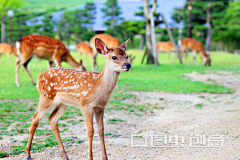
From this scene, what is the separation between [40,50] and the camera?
957cm

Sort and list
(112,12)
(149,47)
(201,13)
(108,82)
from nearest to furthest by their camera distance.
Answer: (108,82)
(149,47)
(201,13)
(112,12)

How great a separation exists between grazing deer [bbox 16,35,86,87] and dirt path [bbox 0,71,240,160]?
11.4 feet

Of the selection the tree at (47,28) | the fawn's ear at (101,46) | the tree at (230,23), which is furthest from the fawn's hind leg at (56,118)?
the tree at (47,28)

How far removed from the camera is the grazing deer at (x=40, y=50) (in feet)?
30.6

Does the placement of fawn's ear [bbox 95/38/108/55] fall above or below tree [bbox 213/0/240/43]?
above

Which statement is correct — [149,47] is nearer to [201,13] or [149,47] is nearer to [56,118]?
[56,118]

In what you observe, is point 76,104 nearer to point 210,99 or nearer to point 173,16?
point 210,99

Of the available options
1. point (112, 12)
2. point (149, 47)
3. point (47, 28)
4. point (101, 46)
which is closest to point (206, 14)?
point (112, 12)

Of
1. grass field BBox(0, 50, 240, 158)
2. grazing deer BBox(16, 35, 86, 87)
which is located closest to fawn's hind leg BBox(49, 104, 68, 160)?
grass field BBox(0, 50, 240, 158)

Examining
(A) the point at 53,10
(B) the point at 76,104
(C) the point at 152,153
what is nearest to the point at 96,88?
(B) the point at 76,104

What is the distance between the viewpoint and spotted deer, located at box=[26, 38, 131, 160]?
3664mm

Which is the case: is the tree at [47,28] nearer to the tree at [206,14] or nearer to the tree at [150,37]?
the tree at [206,14]

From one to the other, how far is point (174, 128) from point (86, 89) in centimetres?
218

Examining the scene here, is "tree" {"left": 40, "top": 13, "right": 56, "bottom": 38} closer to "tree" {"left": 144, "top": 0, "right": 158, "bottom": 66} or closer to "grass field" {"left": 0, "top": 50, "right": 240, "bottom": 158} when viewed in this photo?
"tree" {"left": 144, "top": 0, "right": 158, "bottom": 66}
